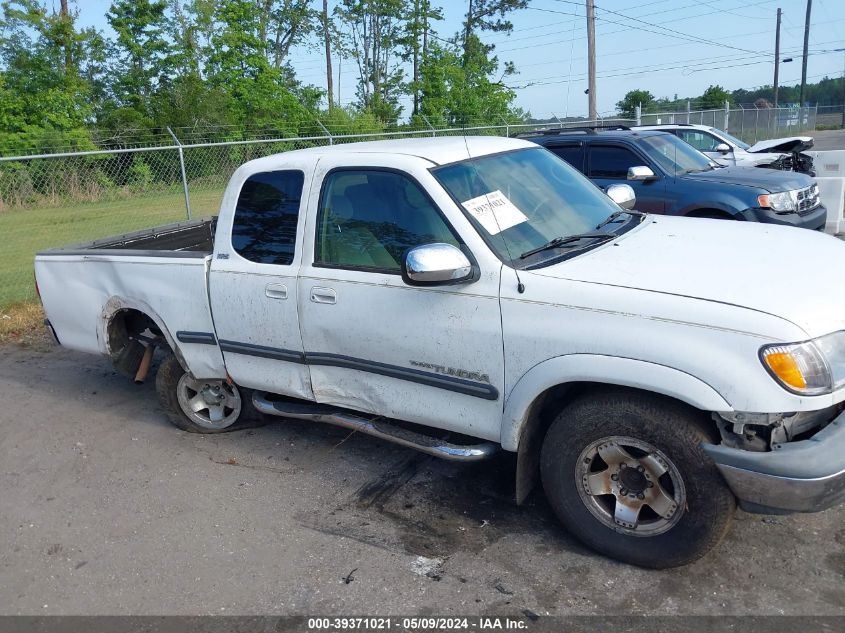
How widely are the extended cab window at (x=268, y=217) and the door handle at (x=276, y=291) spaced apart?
14cm

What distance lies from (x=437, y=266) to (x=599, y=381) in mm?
881

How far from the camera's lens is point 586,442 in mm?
3268

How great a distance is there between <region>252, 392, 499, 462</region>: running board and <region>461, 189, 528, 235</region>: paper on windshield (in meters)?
1.12

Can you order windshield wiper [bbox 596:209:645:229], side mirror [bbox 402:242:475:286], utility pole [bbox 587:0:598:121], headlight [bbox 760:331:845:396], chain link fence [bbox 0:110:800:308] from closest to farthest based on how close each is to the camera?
headlight [bbox 760:331:845:396] → side mirror [bbox 402:242:475:286] → windshield wiper [bbox 596:209:645:229] → chain link fence [bbox 0:110:800:308] → utility pole [bbox 587:0:598:121]

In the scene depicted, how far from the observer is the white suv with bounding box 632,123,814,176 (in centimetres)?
1161

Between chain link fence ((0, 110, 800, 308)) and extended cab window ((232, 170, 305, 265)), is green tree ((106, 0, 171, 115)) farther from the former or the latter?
extended cab window ((232, 170, 305, 265))

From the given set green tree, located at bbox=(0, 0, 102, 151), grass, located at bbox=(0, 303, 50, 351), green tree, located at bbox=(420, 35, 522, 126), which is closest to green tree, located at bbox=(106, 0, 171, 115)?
green tree, located at bbox=(0, 0, 102, 151)

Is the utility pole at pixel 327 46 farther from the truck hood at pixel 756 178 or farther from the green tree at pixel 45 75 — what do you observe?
the truck hood at pixel 756 178

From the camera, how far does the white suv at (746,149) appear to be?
11.6 metres

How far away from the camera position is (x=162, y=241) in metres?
6.10

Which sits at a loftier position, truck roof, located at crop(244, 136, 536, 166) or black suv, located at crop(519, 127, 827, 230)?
truck roof, located at crop(244, 136, 536, 166)

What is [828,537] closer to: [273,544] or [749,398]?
[749,398]

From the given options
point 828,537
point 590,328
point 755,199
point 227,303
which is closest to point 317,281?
point 227,303

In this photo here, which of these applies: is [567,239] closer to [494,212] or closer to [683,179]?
[494,212]
